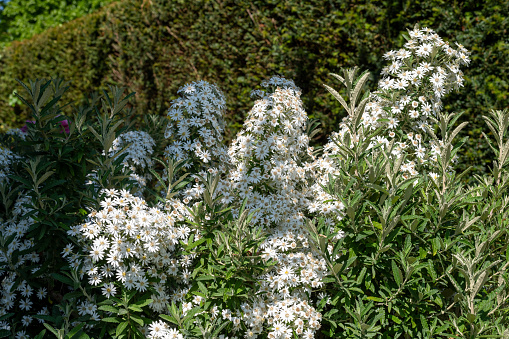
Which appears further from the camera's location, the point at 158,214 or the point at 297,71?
the point at 297,71

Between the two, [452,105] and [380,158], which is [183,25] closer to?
[452,105]

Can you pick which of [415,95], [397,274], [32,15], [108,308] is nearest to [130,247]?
[108,308]

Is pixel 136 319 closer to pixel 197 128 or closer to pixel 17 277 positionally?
pixel 17 277

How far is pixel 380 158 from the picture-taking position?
198 cm

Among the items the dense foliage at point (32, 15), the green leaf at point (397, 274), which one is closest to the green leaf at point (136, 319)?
the green leaf at point (397, 274)

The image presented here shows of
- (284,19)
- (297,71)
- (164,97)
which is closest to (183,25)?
(164,97)

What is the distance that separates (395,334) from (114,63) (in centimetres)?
640

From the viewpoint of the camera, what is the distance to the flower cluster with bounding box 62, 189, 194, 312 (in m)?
1.79

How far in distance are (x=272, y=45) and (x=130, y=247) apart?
137 inches

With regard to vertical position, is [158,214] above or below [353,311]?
above

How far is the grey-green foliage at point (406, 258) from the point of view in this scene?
172 centimetres

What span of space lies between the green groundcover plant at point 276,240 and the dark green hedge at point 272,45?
1636 millimetres

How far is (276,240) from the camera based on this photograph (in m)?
2.08

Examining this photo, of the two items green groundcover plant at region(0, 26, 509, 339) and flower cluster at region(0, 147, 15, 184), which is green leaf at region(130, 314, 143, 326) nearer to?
green groundcover plant at region(0, 26, 509, 339)
